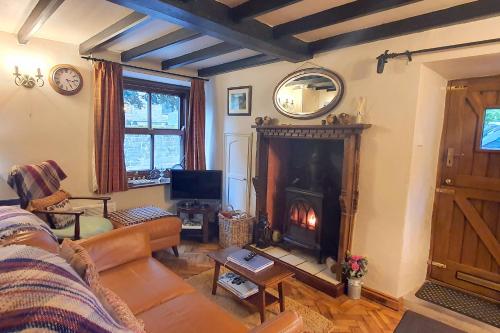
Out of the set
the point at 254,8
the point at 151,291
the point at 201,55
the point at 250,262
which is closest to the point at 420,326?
the point at 250,262

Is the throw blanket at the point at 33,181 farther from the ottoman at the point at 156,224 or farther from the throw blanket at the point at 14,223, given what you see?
the throw blanket at the point at 14,223

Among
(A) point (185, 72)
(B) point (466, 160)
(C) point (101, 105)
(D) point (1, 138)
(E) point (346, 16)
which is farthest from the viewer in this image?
(A) point (185, 72)

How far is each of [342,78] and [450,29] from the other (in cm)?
85

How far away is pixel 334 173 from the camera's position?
9.73ft

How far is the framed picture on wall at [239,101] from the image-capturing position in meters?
3.57

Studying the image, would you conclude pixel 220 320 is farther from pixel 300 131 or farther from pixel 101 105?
pixel 101 105

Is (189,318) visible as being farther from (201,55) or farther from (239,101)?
(239,101)

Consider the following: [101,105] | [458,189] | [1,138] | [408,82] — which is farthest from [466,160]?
[1,138]

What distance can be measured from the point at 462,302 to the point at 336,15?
251cm

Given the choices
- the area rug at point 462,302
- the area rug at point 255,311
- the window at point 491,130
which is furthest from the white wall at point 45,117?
the window at point 491,130

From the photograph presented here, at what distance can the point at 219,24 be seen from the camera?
6.55ft

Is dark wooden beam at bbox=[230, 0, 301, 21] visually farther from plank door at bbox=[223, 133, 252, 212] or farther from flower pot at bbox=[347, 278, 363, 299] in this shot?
flower pot at bbox=[347, 278, 363, 299]

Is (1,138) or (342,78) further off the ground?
(342,78)

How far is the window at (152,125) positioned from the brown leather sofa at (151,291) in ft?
6.49
